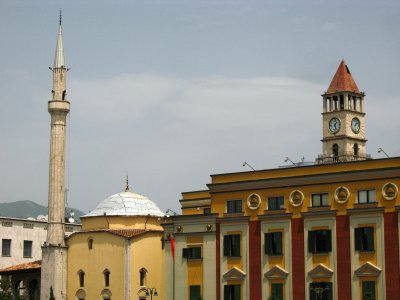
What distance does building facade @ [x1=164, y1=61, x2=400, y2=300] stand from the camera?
66.5m

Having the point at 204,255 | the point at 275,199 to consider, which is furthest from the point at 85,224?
the point at 275,199

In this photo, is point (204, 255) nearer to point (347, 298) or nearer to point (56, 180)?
point (347, 298)

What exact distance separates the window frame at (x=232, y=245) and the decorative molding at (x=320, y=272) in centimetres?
698

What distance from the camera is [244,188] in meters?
74.0

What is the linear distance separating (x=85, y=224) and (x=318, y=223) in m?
26.9

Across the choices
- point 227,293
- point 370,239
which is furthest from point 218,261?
point 370,239

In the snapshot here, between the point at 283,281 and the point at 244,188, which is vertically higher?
the point at 244,188

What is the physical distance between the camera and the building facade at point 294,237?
6650 cm

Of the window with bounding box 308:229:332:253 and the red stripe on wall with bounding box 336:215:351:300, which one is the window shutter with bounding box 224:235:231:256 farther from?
the red stripe on wall with bounding box 336:215:351:300

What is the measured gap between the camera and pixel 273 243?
7162 centimetres

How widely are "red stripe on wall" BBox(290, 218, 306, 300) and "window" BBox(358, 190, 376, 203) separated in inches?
196

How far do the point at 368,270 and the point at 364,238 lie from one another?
91.0 inches

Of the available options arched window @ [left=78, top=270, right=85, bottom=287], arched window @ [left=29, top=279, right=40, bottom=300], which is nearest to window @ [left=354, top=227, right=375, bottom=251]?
arched window @ [left=78, top=270, right=85, bottom=287]

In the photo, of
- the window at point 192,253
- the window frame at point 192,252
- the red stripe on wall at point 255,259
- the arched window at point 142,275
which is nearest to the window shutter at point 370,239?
the red stripe on wall at point 255,259
